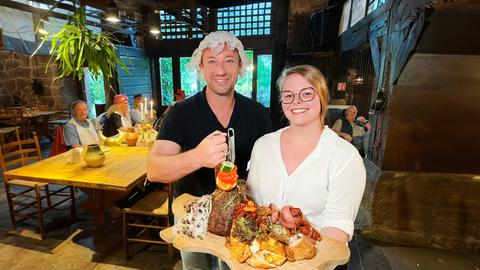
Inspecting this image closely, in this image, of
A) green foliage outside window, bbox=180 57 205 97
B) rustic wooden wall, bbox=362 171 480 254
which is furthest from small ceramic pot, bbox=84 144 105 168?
green foliage outside window, bbox=180 57 205 97

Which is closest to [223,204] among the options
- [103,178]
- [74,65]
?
[103,178]

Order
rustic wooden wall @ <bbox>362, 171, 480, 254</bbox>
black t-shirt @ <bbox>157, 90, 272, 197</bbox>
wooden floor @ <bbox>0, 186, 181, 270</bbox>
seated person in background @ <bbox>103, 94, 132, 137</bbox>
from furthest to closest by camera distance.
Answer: seated person in background @ <bbox>103, 94, 132, 137</bbox> < rustic wooden wall @ <bbox>362, 171, 480, 254</bbox> < wooden floor @ <bbox>0, 186, 181, 270</bbox> < black t-shirt @ <bbox>157, 90, 272, 197</bbox>

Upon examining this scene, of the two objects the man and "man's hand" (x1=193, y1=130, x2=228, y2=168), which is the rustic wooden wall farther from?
"man's hand" (x1=193, y1=130, x2=228, y2=168)

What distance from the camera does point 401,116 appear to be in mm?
3008

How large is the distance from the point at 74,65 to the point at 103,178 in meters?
1.51

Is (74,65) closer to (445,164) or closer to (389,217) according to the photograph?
(389,217)

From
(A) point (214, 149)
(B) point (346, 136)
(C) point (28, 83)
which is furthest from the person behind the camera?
(C) point (28, 83)

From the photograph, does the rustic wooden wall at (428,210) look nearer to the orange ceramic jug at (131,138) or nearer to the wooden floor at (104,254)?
the wooden floor at (104,254)

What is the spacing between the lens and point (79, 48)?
298 centimetres

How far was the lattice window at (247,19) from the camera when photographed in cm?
820

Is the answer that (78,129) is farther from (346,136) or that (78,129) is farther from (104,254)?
(346,136)

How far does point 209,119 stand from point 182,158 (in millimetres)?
461

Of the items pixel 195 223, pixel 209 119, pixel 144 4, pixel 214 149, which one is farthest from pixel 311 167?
pixel 144 4

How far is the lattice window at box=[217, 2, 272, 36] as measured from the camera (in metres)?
8.20
